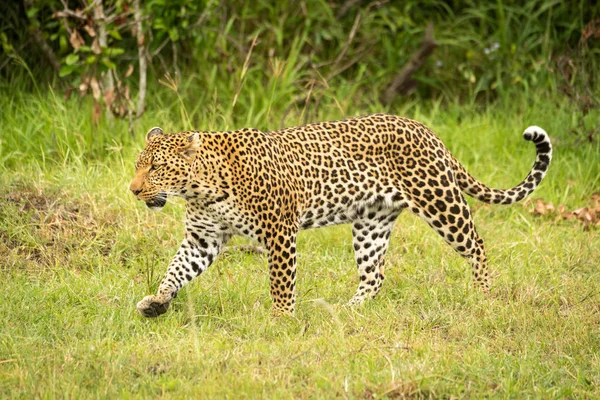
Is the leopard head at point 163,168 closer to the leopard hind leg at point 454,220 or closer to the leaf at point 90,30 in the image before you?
the leopard hind leg at point 454,220

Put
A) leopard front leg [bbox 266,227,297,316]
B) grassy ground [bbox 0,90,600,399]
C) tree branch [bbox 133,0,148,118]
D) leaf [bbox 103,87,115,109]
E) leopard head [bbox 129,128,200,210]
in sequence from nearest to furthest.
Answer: grassy ground [bbox 0,90,600,399]
leopard head [bbox 129,128,200,210]
leopard front leg [bbox 266,227,297,316]
leaf [bbox 103,87,115,109]
tree branch [bbox 133,0,148,118]

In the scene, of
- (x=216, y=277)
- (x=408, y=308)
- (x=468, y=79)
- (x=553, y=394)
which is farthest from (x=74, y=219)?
(x=468, y=79)

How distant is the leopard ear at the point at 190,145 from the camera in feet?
20.4

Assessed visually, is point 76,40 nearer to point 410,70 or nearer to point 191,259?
point 191,259

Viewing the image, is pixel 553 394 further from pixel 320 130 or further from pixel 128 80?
pixel 128 80

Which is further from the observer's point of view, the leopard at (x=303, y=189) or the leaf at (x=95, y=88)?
the leaf at (x=95, y=88)

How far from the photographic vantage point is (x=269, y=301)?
683 cm

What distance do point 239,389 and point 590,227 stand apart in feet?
15.0

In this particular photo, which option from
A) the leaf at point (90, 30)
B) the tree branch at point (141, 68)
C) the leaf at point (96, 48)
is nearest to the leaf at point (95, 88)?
the leaf at point (96, 48)

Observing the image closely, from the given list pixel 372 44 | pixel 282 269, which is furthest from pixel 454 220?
pixel 372 44

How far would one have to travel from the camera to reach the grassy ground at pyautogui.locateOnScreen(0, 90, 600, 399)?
5.33 metres

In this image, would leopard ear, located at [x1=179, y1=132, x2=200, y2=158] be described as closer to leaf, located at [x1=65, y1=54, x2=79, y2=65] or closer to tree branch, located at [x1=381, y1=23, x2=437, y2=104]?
leaf, located at [x1=65, y1=54, x2=79, y2=65]

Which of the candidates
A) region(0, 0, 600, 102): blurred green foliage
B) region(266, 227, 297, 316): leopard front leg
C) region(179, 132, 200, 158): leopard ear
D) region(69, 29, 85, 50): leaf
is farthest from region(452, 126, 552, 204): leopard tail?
region(69, 29, 85, 50): leaf

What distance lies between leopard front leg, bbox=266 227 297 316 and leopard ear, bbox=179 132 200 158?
28.6 inches
